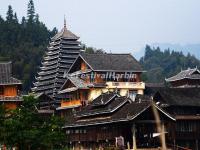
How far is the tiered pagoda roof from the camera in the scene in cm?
8206

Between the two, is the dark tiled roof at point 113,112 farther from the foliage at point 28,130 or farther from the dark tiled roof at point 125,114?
the foliage at point 28,130

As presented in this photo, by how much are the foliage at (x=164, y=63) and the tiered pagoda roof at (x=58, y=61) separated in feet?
172

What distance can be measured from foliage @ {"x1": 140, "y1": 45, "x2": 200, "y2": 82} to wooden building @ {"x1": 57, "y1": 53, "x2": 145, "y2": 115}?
6191 cm

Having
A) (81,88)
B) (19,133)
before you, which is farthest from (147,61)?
(19,133)

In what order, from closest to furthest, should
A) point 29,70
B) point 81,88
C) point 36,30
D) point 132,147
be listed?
point 132,147
point 81,88
point 29,70
point 36,30

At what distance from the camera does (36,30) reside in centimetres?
12244

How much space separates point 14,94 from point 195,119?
1825cm

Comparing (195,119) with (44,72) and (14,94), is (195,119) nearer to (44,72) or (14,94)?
(14,94)

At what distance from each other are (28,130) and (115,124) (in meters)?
14.9

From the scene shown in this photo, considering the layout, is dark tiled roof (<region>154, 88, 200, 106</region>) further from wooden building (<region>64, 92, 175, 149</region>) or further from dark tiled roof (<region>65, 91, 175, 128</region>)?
dark tiled roof (<region>65, 91, 175, 128</region>)

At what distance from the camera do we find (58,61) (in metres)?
83.2

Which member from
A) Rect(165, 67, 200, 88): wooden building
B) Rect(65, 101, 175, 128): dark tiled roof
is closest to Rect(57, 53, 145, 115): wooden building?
Rect(165, 67, 200, 88): wooden building

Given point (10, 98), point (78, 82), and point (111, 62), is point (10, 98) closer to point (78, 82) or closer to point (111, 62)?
point (78, 82)

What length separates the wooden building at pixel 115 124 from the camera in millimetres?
43906
